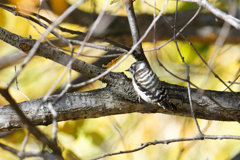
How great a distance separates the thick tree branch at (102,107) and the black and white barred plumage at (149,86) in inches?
1.9

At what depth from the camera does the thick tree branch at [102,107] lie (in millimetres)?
983

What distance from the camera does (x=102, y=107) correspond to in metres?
1.07

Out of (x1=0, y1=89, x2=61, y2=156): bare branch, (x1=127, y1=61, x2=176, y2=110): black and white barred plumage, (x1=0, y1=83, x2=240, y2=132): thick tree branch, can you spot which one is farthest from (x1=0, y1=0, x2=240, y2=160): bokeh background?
(x1=0, y1=89, x2=61, y2=156): bare branch

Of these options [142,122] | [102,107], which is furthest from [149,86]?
[142,122]

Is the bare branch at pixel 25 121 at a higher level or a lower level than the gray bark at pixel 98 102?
lower

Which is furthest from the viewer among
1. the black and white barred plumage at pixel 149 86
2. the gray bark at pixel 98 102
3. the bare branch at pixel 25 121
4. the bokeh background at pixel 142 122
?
the bokeh background at pixel 142 122

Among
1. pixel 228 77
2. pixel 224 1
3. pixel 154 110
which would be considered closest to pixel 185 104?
pixel 154 110

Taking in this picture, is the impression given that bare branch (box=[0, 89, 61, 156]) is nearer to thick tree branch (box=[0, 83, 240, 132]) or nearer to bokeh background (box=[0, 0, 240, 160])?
thick tree branch (box=[0, 83, 240, 132])

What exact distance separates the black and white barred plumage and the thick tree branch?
0.16ft

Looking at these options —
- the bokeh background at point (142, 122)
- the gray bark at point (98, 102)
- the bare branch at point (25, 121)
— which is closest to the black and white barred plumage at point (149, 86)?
the gray bark at point (98, 102)

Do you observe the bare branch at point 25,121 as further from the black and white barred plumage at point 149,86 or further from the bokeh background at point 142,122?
the bokeh background at point 142,122

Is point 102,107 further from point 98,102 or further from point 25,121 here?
point 25,121

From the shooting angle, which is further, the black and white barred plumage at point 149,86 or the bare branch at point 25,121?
the black and white barred plumage at point 149,86

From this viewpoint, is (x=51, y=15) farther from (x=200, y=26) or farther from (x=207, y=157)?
(x=207, y=157)
